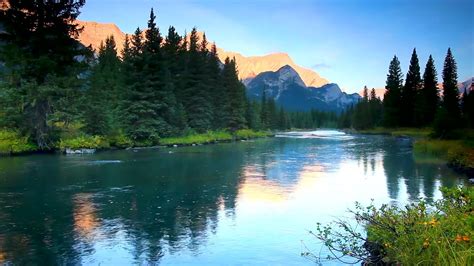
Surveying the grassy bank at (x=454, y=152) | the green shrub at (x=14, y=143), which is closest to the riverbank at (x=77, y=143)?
the green shrub at (x=14, y=143)

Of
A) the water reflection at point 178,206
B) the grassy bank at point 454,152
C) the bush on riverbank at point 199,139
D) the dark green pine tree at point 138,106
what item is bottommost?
the water reflection at point 178,206

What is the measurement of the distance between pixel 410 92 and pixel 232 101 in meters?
42.0

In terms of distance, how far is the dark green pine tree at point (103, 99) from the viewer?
44.8 m

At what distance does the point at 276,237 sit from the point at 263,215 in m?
2.71

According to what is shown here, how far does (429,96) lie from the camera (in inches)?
3354

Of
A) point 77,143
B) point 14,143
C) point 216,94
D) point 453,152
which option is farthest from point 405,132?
point 14,143

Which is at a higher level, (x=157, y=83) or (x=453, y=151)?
(x=157, y=83)

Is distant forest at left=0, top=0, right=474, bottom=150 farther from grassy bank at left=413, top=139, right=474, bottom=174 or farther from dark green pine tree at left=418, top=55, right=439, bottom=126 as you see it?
grassy bank at left=413, top=139, right=474, bottom=174

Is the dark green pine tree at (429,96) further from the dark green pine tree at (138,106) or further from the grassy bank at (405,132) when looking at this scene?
the dark green pine tree at (138,106)

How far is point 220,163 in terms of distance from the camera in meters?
32.1

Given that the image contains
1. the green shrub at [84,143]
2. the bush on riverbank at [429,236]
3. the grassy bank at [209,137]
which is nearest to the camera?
the bush on riverbank at [429,236]

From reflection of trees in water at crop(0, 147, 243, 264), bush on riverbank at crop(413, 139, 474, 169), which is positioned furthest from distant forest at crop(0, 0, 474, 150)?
reflection of trees in water at crop(0, 147, 243, 264)

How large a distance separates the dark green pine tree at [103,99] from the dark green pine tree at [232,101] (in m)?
20.6

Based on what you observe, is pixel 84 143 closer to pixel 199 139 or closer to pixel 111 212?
pixel 199 139
